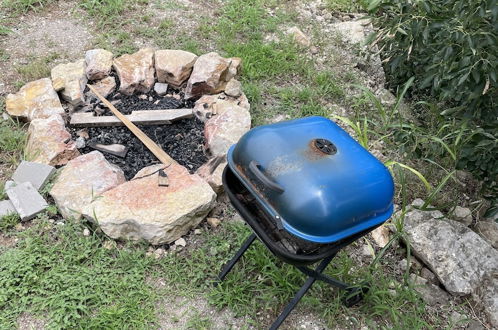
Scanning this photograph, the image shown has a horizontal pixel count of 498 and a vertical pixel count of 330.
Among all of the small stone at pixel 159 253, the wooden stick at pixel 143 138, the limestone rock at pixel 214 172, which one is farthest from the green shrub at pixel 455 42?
the small stone at pixel 159 253

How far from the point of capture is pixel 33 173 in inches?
129

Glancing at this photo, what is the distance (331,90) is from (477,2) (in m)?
1.81

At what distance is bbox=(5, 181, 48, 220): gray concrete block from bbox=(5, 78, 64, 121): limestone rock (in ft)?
2.37

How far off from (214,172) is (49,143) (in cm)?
119

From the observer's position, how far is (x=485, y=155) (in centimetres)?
295

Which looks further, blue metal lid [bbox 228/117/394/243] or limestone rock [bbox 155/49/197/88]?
limestone rock [bbox 155/49/197/88]

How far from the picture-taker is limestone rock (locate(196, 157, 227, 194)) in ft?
10.7

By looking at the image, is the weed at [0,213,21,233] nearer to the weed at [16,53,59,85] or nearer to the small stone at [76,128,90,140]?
the small stone at [76,128,90,140]

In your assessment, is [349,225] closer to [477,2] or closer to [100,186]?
[477,2]

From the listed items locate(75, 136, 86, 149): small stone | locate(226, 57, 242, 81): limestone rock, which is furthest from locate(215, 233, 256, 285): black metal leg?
locate(226, 57, 242, 81): limestone rock

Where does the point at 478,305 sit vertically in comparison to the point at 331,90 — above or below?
below

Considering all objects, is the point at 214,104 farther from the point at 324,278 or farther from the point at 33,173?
the point at 324,278

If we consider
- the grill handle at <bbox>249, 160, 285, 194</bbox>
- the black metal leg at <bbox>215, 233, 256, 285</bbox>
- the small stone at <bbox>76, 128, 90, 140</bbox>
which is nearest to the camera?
the grill handle at <bbox>249, 160, 285, 194</bbox>

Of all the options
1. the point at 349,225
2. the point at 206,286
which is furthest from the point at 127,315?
the point at 349,225
